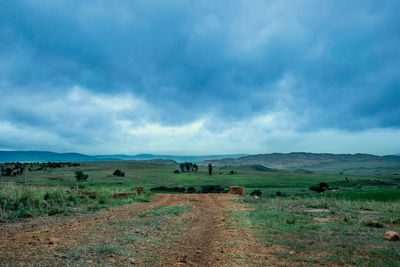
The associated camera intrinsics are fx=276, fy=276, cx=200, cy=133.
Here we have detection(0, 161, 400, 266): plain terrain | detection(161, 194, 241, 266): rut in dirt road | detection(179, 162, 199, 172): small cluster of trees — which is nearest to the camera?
detection(0, 161, 400, 266): plain terrain

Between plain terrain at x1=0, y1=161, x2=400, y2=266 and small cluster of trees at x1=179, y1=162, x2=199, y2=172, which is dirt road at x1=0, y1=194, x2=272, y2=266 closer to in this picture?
plain terrain at x1=0, y1=161, x2=400, y2=266

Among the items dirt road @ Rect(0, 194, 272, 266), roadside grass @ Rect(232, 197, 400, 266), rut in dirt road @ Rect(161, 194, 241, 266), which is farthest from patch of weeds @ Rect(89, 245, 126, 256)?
roadside grass @ Rect(232, 197, 400, 266)

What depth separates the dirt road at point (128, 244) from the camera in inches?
258

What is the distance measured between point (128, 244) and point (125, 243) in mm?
118

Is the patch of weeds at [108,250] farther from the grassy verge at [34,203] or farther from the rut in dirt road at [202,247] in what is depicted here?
the grassy verge at [34,203]

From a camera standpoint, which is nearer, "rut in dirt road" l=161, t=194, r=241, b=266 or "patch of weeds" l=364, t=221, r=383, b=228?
"rut in dirt road" l=161, t=194, r=241, b=266

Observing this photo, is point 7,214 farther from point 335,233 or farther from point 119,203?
point 335,233

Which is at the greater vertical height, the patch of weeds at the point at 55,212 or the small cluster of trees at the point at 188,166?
the patch of weeds at the point at 55,212

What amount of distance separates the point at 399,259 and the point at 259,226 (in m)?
5.48

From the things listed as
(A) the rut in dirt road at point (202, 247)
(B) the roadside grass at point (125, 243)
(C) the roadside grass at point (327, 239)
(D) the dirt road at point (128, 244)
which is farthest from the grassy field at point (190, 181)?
(C) the roadside grass at point (327, 239)

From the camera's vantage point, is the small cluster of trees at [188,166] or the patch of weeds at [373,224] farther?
the small cluster of trees at [188,166]

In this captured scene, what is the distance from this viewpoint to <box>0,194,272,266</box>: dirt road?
6.55 metres

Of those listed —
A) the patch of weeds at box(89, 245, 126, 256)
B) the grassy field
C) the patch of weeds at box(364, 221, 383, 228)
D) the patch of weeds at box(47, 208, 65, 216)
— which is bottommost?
the grassy field

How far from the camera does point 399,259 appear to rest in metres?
6.83
